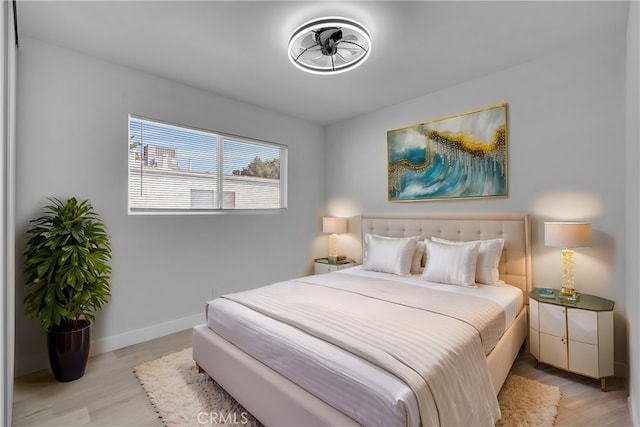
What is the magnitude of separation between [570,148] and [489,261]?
1201 mm

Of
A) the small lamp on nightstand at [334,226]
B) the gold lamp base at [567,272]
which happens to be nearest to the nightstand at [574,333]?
the gold lamp base at [567,272]

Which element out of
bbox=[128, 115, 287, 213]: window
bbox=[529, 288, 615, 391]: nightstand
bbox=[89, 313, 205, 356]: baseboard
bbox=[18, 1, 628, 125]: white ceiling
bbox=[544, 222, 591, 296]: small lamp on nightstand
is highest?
bbox=[18, 1, 628, 125]: white ceiling

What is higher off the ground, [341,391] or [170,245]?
[170,245]

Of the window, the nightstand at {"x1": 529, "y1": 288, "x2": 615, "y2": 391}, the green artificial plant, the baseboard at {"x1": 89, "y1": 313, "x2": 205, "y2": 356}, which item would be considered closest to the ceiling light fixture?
the window

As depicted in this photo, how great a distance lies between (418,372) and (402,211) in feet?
8.89

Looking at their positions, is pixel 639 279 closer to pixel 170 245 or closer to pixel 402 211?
pixel 402 211

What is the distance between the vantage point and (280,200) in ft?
14.5

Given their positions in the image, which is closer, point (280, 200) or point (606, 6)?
point (606, 6)

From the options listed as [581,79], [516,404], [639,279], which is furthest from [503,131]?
[516,404]

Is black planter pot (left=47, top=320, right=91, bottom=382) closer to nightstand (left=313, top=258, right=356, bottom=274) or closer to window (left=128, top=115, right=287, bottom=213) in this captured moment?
window (left=128, top=115, right=287, bottom=213)

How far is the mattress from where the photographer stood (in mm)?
1246

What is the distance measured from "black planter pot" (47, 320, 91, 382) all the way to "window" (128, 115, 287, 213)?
46.8 inches

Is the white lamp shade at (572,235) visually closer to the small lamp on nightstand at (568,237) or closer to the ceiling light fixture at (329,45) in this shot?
the small lamp on nightstand at (568,237)

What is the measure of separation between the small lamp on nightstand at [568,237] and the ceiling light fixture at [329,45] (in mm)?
2027
